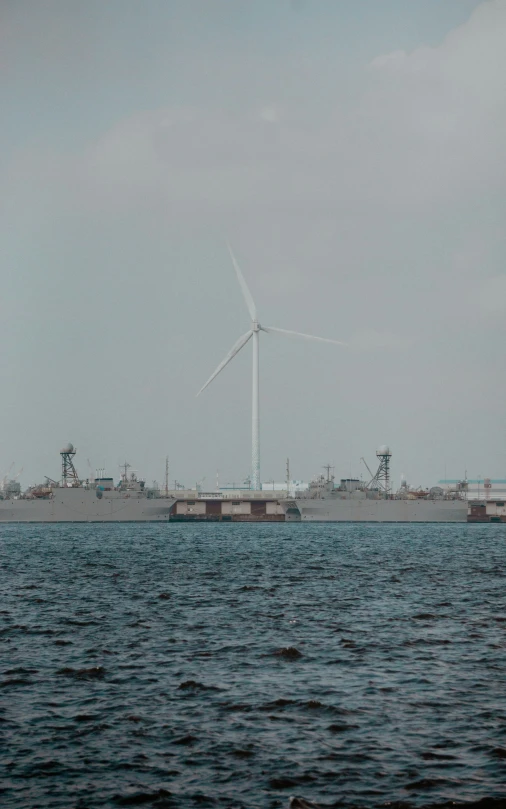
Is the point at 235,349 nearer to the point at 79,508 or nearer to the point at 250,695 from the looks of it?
the point at 79,508

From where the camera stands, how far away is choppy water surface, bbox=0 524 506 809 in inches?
620

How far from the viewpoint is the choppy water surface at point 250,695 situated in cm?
1575

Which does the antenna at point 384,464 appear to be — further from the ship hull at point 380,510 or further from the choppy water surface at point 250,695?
the choppy water surface at point 250,695

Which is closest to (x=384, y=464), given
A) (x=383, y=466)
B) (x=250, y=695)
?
(x=383, y=466)

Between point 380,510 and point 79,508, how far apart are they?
2666 inches

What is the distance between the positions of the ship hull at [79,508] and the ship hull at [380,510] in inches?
1452

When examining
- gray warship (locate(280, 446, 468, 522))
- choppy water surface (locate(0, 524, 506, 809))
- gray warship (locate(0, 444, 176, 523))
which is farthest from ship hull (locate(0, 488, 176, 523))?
choppy water surface (locate(0, 524, 506, 809))

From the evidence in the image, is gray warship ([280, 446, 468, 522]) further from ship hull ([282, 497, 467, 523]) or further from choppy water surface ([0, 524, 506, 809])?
choppy water surface ([0, 524, 506, 809])

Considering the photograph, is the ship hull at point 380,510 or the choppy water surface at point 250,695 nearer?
the choppy water surface at point 250,695

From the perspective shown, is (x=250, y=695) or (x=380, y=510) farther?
(x=380, y=510)

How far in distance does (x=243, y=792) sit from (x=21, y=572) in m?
47.8

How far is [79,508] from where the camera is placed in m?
179

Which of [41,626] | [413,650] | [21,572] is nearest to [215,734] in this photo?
[413,650]

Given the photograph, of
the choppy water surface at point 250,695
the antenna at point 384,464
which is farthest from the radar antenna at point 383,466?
the choppy water surface at point 250,695
